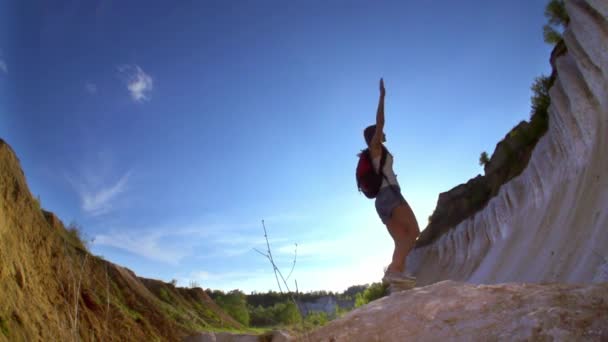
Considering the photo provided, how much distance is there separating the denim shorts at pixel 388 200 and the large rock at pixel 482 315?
134 centimetres

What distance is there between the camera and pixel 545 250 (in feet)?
26.8

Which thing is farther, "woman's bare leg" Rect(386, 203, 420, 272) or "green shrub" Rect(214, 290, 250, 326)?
"green shrub" Rect(214, 290, 250, 326)

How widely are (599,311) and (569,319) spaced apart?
12 cm

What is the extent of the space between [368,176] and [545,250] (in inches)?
220

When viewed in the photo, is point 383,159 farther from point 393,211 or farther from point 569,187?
point 569,187

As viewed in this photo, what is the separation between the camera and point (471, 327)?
2.00 metres

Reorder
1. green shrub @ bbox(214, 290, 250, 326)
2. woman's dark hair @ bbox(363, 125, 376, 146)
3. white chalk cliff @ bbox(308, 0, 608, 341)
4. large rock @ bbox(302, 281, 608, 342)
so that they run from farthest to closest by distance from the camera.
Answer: green shrub @ bbox(214, 290, 250, 326), woman's dark hair @ bbox(363, 125, 376, 146), white chalk cliff @ bbox(308, 0, 608, 341), large rock @ bbox(302, 281, 608, 342)

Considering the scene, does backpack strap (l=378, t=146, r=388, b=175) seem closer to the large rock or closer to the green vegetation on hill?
the large rock

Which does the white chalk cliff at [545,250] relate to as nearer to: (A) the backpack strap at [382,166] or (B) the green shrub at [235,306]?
(A) the backpack strap at [382,166]

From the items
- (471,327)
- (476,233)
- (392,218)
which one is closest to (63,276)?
(392,218)

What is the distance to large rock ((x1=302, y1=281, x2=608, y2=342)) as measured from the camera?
1.64 m

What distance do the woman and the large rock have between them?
1240mm

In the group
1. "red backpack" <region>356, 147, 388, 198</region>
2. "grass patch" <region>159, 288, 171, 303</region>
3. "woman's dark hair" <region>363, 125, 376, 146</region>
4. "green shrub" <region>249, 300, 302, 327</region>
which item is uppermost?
"grass patch" <region>159, 288, 171, 303</region>

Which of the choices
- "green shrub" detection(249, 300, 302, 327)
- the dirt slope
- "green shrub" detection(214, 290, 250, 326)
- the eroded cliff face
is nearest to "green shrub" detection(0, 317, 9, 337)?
the dirt slope
